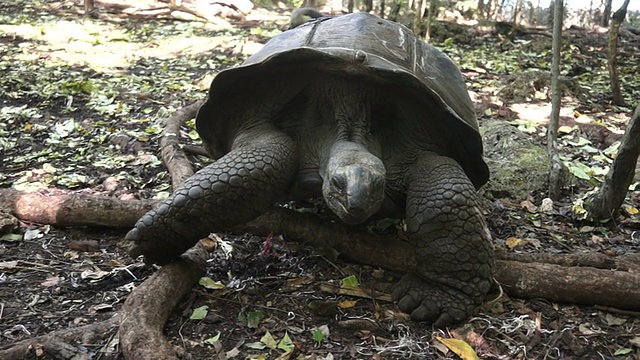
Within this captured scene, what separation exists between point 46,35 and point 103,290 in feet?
27.9

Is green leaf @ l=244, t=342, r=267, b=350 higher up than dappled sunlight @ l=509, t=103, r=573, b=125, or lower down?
lower down

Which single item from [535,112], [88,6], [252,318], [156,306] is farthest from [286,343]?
[88,6]

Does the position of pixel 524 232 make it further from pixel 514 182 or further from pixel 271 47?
pixel 271 47

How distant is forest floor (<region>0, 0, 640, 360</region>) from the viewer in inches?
91.3

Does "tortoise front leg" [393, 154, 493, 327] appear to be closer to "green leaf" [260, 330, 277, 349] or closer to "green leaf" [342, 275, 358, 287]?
"green leaf" [342, 275, 358, 287]

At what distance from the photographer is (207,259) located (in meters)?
2.95

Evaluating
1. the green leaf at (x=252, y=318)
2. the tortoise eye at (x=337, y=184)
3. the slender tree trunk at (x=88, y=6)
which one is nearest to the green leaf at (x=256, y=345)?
the green leaf at (x=252, y=318)

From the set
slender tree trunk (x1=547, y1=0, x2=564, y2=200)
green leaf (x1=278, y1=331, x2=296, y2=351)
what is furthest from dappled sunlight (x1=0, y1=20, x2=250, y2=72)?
green leaf (x1=278, y1=331, x2=296, y2=351)

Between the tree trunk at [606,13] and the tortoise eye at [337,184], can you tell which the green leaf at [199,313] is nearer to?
the tortoise eye at [337,184]

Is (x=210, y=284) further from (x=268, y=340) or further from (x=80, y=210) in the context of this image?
(x=80, y=210)

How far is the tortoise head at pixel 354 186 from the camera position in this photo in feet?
7.70

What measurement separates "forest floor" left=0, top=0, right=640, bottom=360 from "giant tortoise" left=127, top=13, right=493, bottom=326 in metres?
0.26

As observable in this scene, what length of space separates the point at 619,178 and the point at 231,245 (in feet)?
7.64

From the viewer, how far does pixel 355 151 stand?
2652 millimetres
